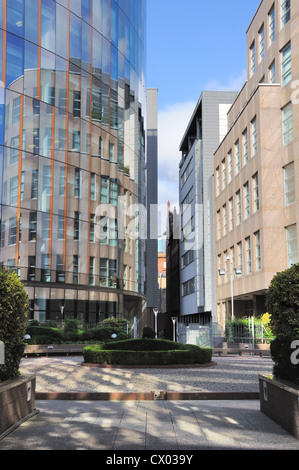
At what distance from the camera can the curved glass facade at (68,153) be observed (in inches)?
1566

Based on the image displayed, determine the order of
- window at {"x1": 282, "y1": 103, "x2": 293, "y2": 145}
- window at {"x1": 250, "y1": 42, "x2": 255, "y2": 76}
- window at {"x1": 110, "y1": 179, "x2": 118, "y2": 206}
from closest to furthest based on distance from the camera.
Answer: window at {"x1": 282, "y1": 103, "x2": 293, "y2": 145} → window at {"x1": 110, "y1": 179, "x2": 118, "y2": 206} → window at {"x1": 250, "y1": 42, "x2": 255, "y2": 76}

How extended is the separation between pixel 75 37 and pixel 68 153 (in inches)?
399

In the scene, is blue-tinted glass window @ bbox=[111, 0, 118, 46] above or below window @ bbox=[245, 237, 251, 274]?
above

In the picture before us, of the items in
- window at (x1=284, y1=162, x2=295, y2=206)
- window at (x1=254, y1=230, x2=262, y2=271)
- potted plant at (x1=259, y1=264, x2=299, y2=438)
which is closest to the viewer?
potted plant at (x1=259, y1=264, x2=299, y2=438)

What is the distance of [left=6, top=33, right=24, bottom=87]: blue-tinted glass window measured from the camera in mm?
39375

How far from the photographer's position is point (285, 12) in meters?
40.4

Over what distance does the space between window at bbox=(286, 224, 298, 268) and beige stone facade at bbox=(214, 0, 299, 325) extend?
7 cm

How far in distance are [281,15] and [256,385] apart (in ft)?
111

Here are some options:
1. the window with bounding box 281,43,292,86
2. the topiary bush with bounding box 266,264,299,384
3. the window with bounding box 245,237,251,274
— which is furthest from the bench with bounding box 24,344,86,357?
the window with bounding box 281,43,292,86

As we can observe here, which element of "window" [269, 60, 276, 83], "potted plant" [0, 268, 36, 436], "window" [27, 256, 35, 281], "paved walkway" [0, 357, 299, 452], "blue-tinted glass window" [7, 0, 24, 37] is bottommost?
"paved walkway" [0, 357, 299, 452]

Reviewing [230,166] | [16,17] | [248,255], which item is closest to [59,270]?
[248,255]

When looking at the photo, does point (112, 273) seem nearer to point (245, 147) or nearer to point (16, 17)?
point (245, 147)

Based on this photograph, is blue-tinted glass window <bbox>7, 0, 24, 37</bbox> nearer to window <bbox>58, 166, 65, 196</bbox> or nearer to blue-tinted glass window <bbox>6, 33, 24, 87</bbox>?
blue-tinted glass window <bbox>6, 33, 24, 87</bbox>
